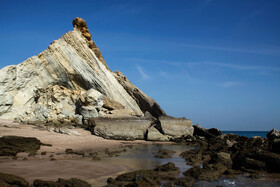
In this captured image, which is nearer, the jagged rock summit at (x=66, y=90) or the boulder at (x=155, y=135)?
the boulder at (x=155, y=135)

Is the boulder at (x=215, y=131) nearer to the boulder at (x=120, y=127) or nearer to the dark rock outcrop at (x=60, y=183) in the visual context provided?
the boulder at (x=120, y=127)

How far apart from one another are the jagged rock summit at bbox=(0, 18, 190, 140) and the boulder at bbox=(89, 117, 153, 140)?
1122mm

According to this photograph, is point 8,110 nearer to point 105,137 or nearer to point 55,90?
point 55,90

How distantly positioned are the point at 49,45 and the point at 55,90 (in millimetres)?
6486

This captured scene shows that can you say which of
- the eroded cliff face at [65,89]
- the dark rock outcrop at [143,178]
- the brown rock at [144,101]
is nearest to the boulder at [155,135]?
the eroded cliff face at [65,89]

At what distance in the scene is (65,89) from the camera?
25.1 metres

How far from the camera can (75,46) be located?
29.0m

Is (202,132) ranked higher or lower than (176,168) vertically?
higher

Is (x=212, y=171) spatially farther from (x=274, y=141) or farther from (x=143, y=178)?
(x=274, y=141)

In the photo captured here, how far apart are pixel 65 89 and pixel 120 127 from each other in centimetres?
962

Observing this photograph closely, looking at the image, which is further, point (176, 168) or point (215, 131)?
point (215, 131)

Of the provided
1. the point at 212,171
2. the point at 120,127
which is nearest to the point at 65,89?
the point at 120,127

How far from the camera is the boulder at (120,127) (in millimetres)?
17891

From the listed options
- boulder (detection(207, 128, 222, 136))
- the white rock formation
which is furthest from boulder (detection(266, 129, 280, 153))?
the white rock formation
